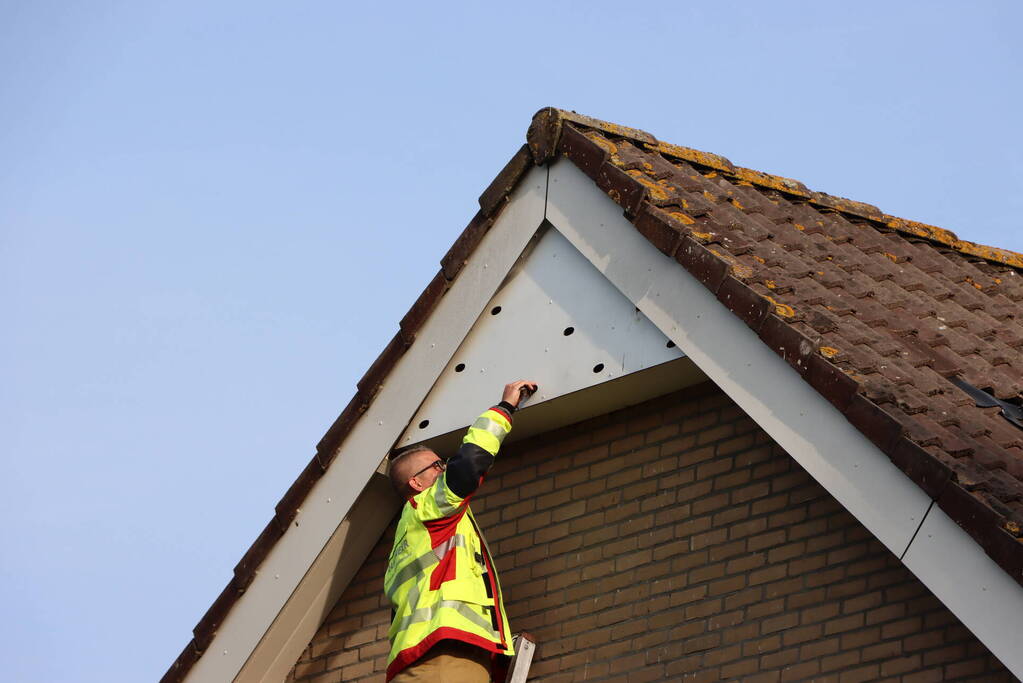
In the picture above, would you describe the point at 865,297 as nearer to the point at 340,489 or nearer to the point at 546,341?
the point at 546,341

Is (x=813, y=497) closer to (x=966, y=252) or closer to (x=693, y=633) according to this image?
(x=693, y=633)

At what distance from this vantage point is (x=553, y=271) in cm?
841

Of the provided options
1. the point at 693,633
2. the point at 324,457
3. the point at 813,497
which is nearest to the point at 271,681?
the point at 324,457

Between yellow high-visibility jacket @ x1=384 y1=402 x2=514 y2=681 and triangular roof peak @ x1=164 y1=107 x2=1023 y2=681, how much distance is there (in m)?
0.64

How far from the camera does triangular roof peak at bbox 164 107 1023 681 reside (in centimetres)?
655

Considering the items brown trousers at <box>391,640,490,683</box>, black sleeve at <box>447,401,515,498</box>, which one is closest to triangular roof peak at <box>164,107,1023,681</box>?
black sleeve at <box>447,401,515,498</box>

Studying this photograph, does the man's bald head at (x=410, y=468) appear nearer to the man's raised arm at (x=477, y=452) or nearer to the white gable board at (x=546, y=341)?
the white gable board at (x=546, y=341)

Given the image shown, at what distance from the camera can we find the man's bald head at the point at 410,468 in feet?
27.9

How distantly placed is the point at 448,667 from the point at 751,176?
3412 millimetres

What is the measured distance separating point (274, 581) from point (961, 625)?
3766mm

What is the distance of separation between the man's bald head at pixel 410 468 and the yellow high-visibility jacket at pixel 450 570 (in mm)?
125

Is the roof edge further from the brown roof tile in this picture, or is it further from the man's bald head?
the man's bald head

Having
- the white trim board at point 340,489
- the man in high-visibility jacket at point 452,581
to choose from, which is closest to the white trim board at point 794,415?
the white trim board at point 340,489

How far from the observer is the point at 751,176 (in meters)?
9.70
